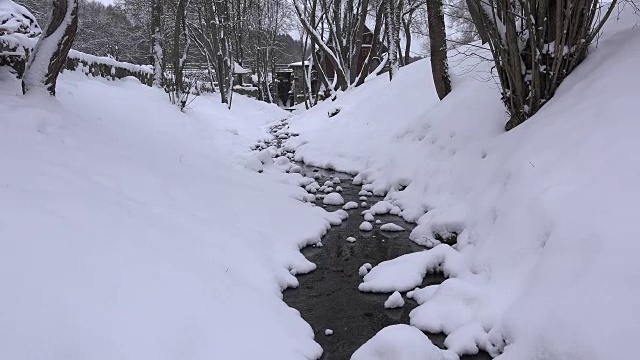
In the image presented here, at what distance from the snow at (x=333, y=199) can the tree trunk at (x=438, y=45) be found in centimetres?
323

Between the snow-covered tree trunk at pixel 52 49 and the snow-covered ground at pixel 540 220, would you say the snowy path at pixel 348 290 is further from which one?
Result: the snow-covered tree trunk at pixel 52 49

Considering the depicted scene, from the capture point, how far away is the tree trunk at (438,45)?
299 inches

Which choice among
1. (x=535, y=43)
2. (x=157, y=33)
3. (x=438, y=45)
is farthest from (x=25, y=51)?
(x=157, y=33)

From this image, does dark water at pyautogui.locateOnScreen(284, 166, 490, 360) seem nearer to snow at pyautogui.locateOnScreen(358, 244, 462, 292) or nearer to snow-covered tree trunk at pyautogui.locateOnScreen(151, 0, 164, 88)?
snow at pyautogui.locateOnScreen(358, 244, 462, 292)

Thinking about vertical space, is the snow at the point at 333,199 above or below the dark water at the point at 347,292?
above

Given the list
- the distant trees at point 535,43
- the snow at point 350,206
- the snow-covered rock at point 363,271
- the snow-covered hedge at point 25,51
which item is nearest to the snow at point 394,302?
the snow-covered rock at point 363,271

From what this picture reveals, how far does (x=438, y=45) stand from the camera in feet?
25.3

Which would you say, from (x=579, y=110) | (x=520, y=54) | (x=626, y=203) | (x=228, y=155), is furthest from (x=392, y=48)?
(x=626, y=203)

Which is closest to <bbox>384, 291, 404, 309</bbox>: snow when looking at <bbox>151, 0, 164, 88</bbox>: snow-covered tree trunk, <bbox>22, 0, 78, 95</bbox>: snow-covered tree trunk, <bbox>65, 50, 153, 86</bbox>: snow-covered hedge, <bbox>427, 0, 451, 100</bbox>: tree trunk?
<bbox>22, 0, 78, 95</bbox>: snow-covered tree trunk

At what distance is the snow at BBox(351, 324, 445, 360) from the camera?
2.54m

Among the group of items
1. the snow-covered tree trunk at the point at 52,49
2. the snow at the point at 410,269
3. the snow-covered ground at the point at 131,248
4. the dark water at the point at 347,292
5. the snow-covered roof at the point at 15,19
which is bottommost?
the dark water at the point at 347,292

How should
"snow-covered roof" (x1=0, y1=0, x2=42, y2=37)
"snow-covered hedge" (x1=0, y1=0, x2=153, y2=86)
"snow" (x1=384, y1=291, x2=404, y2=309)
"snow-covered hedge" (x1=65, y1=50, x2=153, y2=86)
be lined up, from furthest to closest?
1. "snow-covered hedge" (x1=65, y1=50, x2=153, y2=86)
2. "snow-covered roof" (x1=0, y1=0, x2=42, y2=37)
3. "snow-covered hedge" (x1=0, y1=0, x2=153, y2=86)
4. "snow" (x1=384, y1=291, x2=404, y2=309)

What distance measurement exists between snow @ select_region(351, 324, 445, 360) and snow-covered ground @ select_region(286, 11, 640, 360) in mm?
34

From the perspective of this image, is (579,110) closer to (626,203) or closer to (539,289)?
(626,203)
